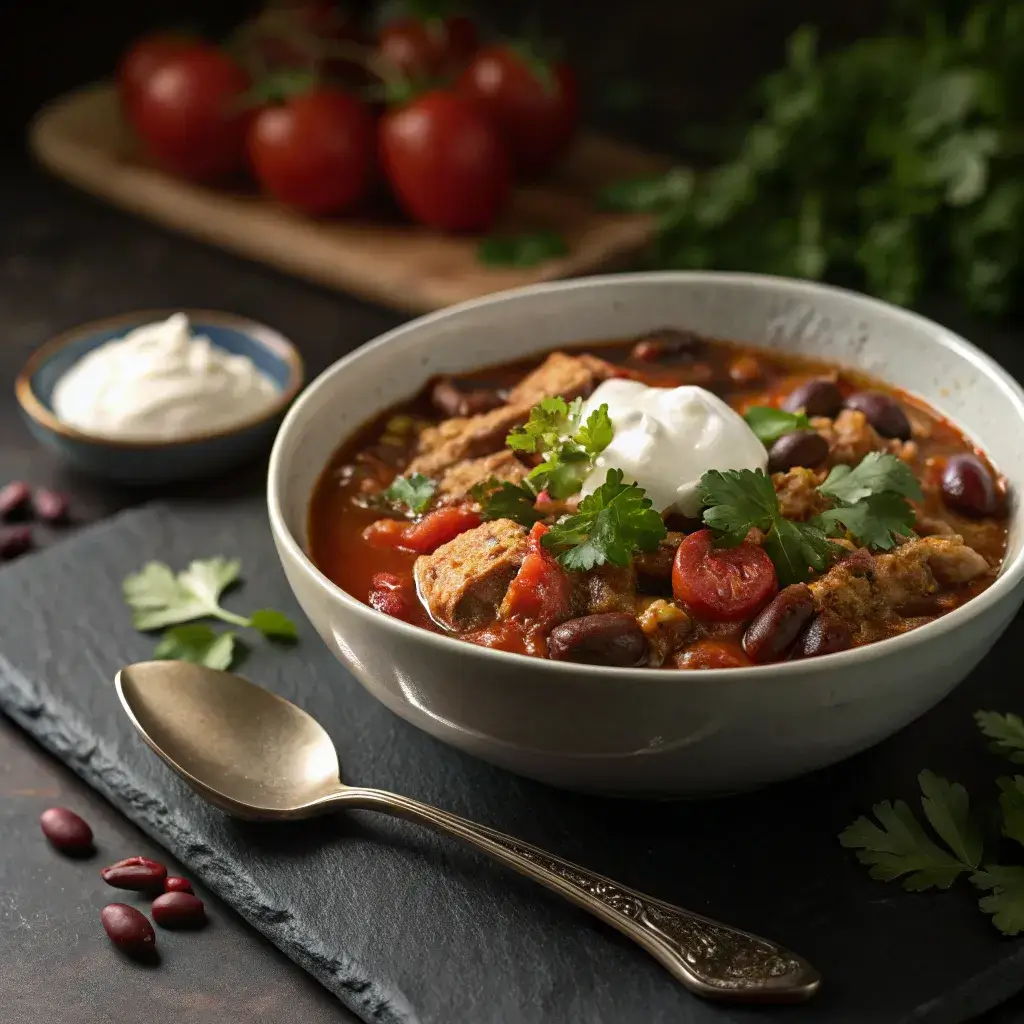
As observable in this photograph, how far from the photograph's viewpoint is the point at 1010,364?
529 cm

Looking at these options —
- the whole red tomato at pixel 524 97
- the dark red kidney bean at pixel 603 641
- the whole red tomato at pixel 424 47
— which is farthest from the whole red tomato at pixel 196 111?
the dark red kidney bean at pixel 603 641

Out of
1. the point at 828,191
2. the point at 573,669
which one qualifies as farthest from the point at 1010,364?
the point at 573,669

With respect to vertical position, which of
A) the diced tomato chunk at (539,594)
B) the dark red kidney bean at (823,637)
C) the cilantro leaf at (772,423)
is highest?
the cilantro leaf at (772,423)

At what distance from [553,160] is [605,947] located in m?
4.48

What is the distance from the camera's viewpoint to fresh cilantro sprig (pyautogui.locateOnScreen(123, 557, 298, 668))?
154 inches

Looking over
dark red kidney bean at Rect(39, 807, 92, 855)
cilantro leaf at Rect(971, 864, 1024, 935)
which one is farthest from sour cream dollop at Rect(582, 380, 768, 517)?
dark red kidney bean at Rect(39, 807, 92, 855)

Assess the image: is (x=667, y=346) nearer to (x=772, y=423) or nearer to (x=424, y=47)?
(x=772, y=423)

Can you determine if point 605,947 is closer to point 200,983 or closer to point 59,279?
point 200,983

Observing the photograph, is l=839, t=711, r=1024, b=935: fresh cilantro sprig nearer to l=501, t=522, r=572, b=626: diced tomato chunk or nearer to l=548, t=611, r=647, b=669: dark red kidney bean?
l=548, t=611, r=647, b=669: dark red kidney bean

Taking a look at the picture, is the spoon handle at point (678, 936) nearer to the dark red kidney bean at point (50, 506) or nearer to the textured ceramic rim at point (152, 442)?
the textured ceramic rim at point (152, 442)

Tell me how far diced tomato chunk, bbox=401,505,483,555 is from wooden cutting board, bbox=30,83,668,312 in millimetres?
2333

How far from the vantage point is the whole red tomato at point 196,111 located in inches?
255

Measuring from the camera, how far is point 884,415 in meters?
3.88

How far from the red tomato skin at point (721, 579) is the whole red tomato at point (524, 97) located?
143 inches
